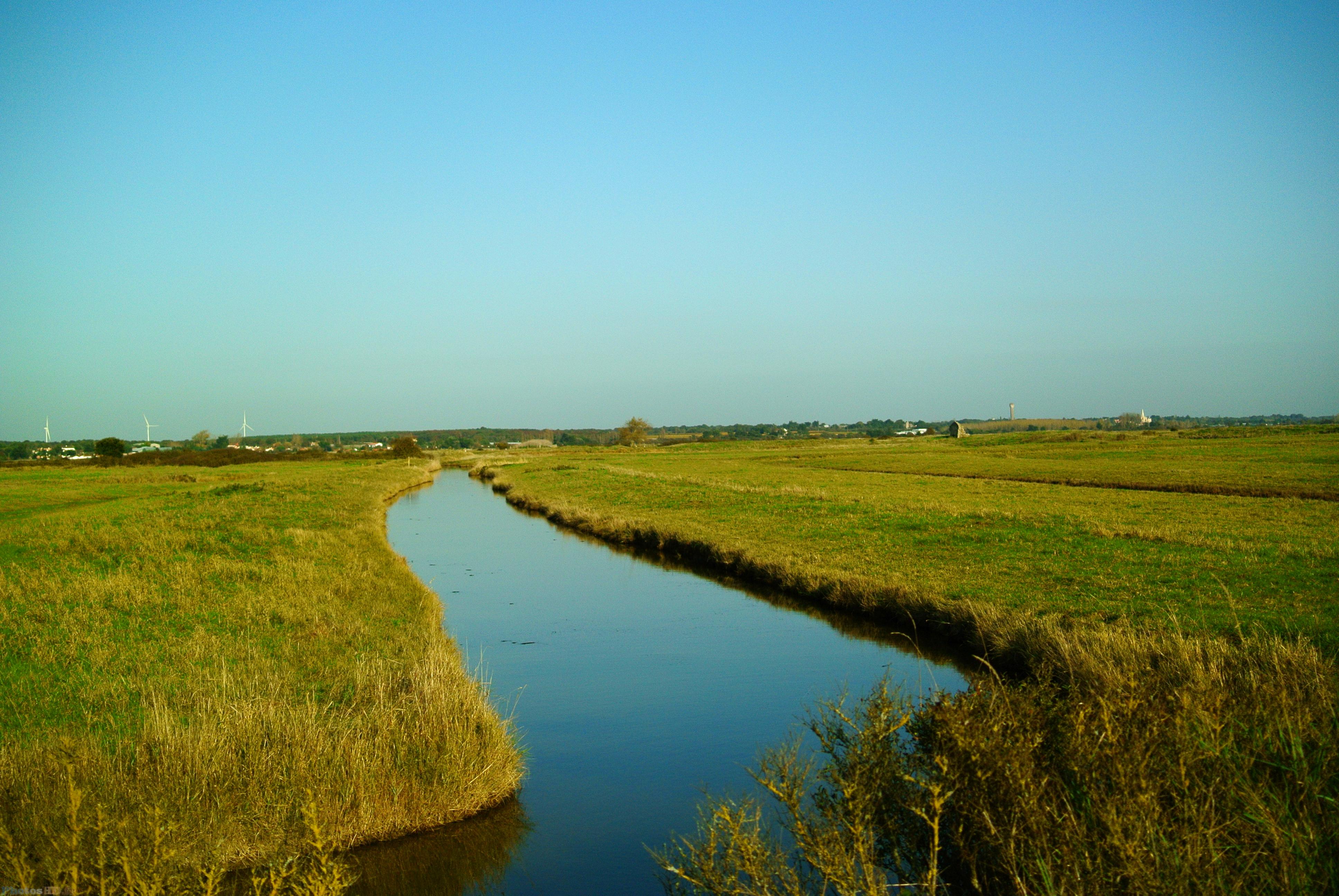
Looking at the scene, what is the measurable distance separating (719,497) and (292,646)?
2551cm

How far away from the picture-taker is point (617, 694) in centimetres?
1241

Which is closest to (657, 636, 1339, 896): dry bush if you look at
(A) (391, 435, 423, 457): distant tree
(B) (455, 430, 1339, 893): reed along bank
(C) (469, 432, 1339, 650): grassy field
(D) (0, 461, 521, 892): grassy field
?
→ (B) (455, 430, 1339, 893): reed along bank

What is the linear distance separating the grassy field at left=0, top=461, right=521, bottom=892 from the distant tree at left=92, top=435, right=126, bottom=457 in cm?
8914

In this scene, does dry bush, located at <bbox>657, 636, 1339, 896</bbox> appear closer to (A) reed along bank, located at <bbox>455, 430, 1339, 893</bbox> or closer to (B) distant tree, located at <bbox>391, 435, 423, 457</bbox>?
(A) reed along bank, located at <bbox>455, 430, 1339, 893</bbox>

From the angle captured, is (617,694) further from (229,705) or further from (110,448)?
(110,448)

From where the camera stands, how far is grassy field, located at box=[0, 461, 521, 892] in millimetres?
6574

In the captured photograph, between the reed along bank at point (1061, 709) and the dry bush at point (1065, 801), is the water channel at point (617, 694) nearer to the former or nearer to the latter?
the reed along bank at point (1061, 709)

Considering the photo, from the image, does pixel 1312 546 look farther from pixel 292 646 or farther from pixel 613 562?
pixel 292 646

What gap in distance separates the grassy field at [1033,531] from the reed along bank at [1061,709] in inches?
4.4

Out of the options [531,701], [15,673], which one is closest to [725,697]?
[531,701]

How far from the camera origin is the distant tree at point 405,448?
10250 cm

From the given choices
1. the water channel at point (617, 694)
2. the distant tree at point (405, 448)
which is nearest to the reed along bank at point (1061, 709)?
the water channel at point (617, 694)

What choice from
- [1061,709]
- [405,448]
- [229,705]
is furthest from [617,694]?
[405,448]

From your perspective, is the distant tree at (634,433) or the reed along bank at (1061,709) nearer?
the reed along bank at (1061,709)
